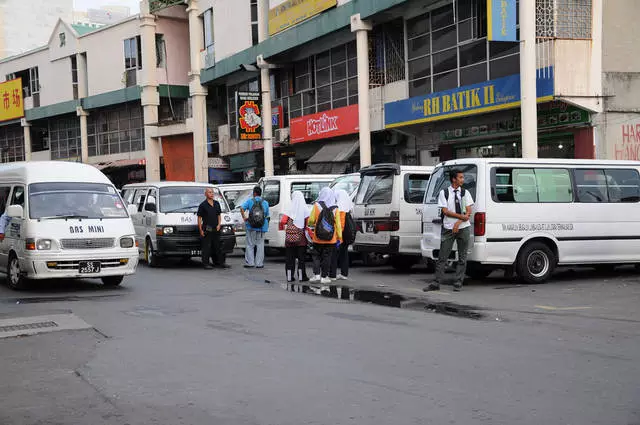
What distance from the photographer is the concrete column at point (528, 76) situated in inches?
739

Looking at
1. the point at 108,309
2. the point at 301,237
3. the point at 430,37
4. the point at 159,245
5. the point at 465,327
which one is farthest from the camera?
the point at 430,37

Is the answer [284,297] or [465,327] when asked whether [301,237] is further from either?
[465,327]

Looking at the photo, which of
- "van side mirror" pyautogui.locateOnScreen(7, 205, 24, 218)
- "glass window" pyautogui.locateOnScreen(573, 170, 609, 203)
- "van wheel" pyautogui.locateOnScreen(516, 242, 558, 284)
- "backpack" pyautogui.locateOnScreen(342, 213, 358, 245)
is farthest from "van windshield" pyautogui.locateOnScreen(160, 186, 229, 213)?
"glass window" pyautogui.locateOnScreen(573, 170, 609, 203)

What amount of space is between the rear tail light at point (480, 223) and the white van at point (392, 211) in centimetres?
229

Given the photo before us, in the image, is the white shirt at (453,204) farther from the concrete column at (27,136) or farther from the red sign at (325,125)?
the concrete column at (27,136)

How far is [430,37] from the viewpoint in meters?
24.9

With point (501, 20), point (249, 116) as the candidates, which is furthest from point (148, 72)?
point (501, 20)

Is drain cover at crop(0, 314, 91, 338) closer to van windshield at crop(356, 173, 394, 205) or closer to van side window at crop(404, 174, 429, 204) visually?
van windshield at crop(356, 173, 394, 205)

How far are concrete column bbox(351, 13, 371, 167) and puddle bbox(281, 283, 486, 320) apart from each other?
1361cm

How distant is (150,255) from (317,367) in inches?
474

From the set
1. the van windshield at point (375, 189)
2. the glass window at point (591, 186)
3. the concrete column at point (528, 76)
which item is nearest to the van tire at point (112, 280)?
the van windshield at point (375, 189)

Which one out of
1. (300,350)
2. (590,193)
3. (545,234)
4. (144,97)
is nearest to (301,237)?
(545,234)

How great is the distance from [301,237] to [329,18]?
637 inches

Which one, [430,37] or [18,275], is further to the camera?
[430,37]
